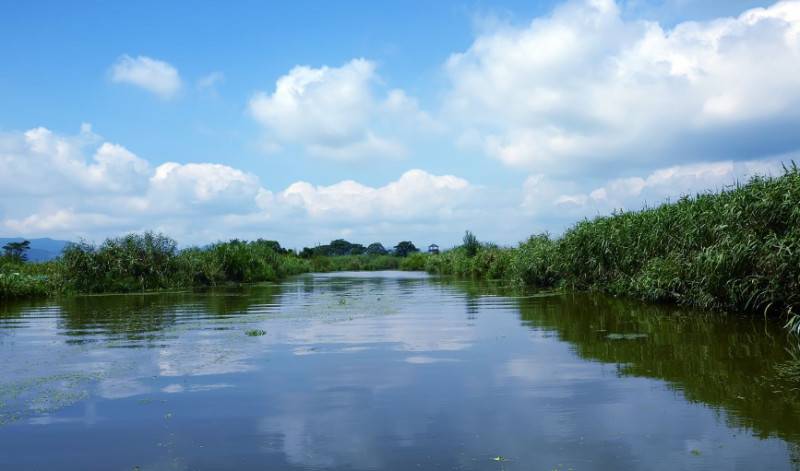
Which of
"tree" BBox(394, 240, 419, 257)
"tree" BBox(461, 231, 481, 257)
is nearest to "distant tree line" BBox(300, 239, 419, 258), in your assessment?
"tree" BBox(394, 240, 419, 257)

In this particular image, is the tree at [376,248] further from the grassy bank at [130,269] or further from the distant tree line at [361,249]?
the grassy bank at [130,269]

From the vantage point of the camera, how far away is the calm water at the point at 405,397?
190 inches

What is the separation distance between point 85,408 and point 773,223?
11.9 meters

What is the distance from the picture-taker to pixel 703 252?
43.6 ft

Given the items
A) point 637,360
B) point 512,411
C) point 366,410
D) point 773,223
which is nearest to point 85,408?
point 366,410

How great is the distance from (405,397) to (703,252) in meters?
9.28

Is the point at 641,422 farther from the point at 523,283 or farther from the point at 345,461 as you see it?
the point at 523,283

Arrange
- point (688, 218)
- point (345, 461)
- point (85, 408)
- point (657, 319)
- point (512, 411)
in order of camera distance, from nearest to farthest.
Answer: point (345, 461) → point (512, 411) → point (85, 408) → point (657, 319) → point (688, 218)

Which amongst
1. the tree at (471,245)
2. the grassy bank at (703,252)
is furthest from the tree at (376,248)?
the grassy bank at (703,252)

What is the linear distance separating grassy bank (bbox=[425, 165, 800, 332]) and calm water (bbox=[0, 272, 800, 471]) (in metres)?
0.81

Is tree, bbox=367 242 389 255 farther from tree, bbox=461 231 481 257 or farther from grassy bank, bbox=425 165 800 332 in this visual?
grassy bank, bbox=425 165 800 332

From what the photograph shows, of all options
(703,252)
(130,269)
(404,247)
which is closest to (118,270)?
(130,269)

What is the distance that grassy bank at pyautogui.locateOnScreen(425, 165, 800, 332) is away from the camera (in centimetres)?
1143

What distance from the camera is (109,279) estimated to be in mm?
26672
